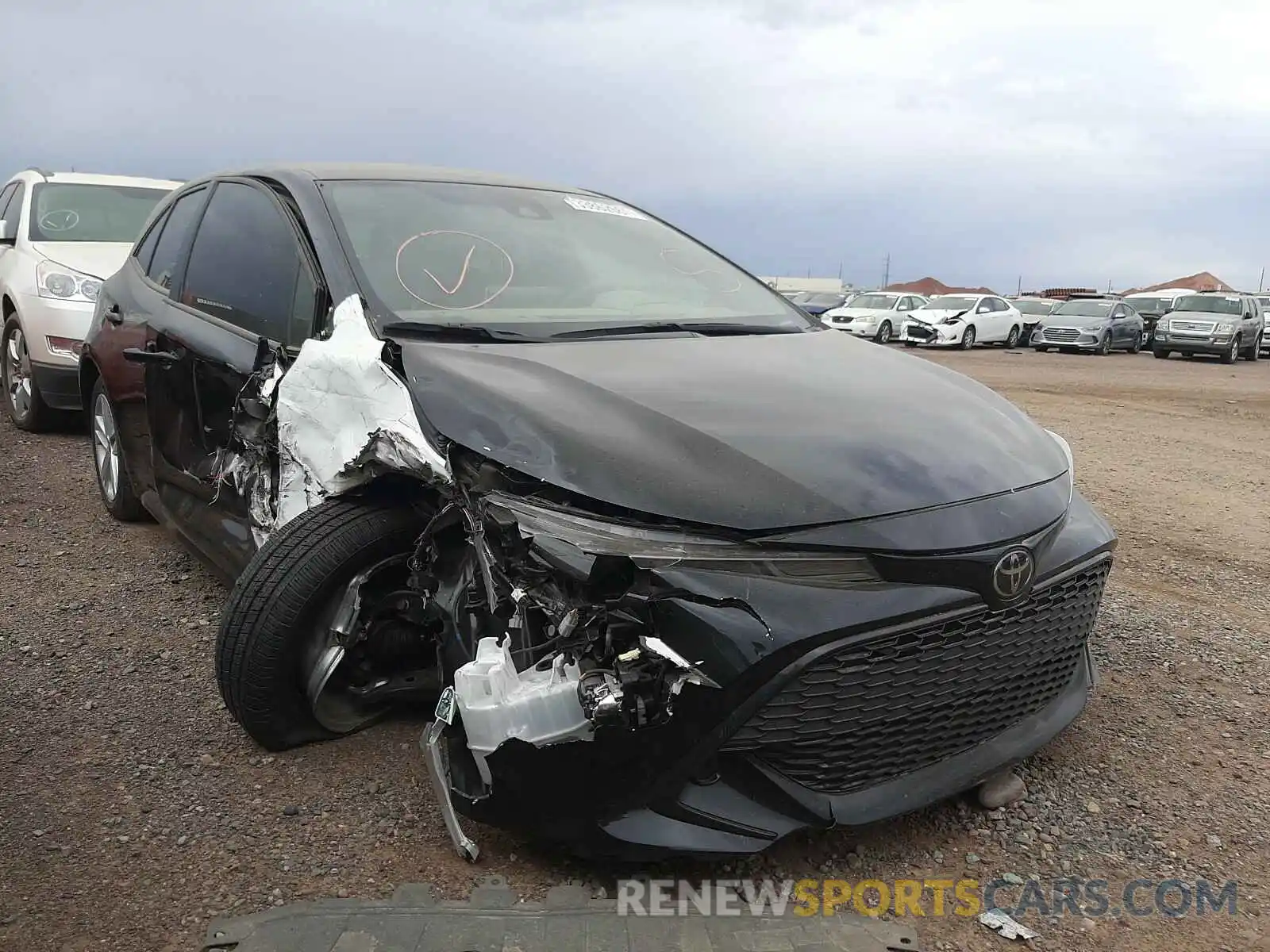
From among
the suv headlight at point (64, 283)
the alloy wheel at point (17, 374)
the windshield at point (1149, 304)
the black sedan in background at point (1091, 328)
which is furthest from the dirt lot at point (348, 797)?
the windshield at point (1149, 304)

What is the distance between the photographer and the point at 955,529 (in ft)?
7.00

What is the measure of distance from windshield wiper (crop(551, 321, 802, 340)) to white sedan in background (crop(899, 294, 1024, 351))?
21.3 m

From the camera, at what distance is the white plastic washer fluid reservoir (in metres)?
2.02

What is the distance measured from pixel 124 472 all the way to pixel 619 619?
3.44 metres

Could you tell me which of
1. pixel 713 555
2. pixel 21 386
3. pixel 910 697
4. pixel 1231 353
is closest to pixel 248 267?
pixel 713 555

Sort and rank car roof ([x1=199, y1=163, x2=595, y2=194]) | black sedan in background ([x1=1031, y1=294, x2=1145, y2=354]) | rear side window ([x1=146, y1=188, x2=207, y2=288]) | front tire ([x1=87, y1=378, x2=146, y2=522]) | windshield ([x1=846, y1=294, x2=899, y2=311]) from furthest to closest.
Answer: windshield ([x1=846, y1=294, x2=899, y2=311]) < black sedan in background ([x1=1031, y1=294, x2=1145, y2=354]) < front tire ([x1=87, y1=378, x2=146, y2=522]) < rear side window ([x1=146, y1=188, x2=207, y2=288]) < car roof ([x1=199, y1=163, x2=595, y2=194])

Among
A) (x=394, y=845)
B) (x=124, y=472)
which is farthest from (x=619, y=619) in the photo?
(x=124, y=472)

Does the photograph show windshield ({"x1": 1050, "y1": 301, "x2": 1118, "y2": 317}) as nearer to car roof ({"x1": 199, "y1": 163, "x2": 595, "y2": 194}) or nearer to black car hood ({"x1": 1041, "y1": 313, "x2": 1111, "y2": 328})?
black car hood ({"x1": 1041, "y1": 313, "x2": 1111, "y2": 328})

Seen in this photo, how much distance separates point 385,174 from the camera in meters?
3.46

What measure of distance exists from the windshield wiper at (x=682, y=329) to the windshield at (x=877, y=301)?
23.3 m

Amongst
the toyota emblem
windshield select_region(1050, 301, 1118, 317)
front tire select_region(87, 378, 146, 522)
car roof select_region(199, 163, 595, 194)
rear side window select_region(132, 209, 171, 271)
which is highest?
car roof select_region(199, 163, 595, 194)

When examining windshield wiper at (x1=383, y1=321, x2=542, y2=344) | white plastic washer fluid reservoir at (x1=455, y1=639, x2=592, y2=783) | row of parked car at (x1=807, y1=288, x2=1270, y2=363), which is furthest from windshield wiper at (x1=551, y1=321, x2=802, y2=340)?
row of parked car at (x1=807, y1=288, x2=1270, y2=363)

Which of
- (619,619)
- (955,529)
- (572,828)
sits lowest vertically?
(572,828)

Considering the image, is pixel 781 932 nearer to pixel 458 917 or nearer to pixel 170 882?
pixel 458 917
